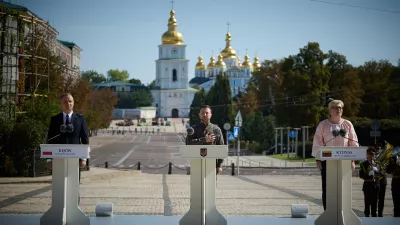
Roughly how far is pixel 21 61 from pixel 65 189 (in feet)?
76.0

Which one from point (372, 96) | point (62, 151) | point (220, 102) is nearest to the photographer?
point (62, 151)

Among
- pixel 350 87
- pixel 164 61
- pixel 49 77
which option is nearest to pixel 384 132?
pixel 350 87

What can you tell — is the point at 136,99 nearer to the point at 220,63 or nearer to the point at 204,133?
the point at 204,133

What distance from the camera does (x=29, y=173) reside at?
25.1 m

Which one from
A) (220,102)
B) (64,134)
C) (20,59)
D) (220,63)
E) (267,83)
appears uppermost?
(220,63)

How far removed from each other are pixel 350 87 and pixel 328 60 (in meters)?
2.77

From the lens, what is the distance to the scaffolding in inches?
1118

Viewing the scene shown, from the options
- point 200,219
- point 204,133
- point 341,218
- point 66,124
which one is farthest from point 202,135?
point 341,218

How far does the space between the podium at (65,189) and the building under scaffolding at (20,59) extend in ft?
63.3

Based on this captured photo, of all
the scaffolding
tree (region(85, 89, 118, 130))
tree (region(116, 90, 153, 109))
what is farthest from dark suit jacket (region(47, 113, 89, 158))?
tree (region(116, 90, 153, 109))

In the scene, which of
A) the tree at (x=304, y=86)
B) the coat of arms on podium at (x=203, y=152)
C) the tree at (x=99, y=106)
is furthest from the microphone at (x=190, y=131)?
the tree at (x=304, y=86)

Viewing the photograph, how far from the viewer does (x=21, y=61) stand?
1201 inches

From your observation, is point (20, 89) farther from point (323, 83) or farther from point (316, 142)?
point (323, 83)

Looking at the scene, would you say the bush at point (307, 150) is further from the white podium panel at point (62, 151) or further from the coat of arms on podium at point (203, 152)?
the white podium panel at point (62, 151)
